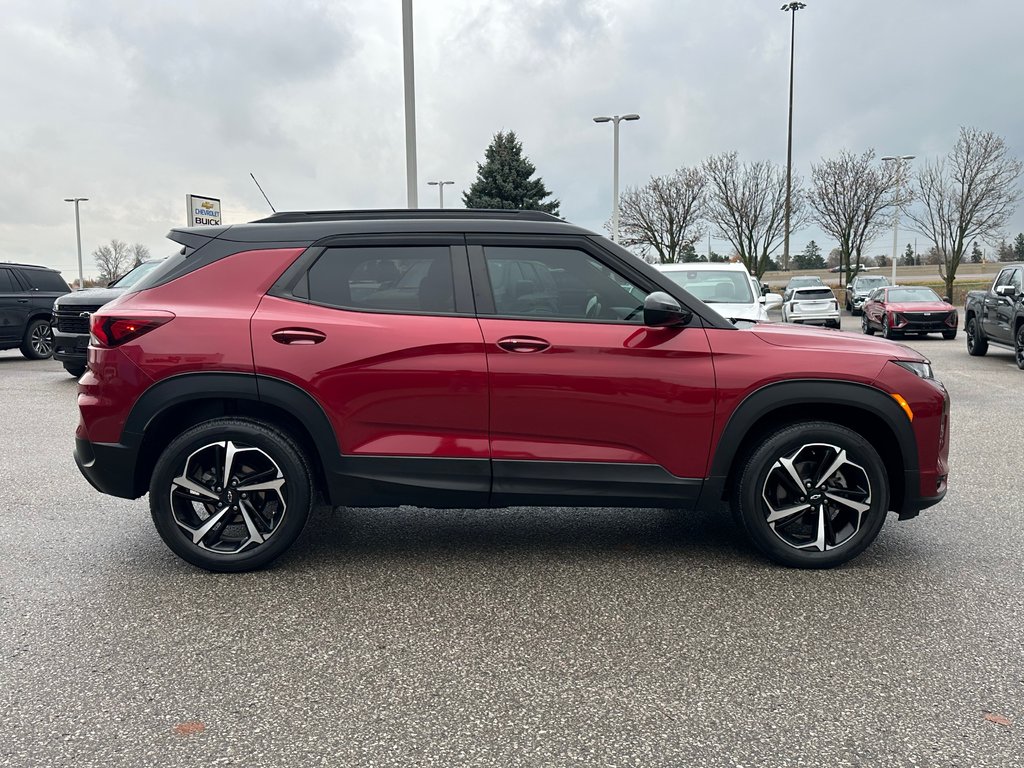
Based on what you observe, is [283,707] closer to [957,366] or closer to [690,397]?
[690,397]

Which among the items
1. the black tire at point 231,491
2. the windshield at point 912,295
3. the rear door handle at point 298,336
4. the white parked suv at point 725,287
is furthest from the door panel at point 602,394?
the windshield at point 912,295

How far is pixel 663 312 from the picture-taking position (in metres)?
3.93

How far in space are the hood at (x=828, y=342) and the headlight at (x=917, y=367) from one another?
0.03m

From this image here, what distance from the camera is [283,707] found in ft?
9.33

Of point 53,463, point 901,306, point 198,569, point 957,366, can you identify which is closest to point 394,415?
point 198,569

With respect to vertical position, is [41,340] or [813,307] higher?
[813,307]

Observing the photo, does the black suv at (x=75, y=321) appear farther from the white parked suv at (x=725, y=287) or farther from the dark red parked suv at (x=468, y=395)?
the dark red parked suv at (x=468, y=395)

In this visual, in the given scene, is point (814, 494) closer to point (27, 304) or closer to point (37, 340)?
point (27, 304)

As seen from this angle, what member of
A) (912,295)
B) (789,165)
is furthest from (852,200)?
(912,295)

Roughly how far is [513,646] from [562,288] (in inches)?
68.4

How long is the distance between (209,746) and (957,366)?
48.8ft

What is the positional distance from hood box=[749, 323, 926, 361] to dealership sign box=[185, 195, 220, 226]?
74.7ft

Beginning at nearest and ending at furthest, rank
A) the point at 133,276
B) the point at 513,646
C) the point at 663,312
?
1. the point at 513,646
2. the point at 663,312
3. the point at 133,276

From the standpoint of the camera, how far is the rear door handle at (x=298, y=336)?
3998 millimetres
